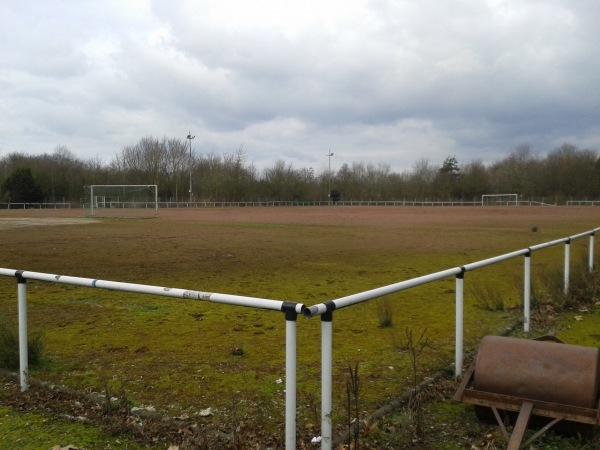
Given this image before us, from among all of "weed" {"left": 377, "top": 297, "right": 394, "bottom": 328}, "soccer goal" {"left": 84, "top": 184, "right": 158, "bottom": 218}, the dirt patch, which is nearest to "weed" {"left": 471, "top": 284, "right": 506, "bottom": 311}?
"weed" {"left": 377, "top": 297, "right": 394, "bottom": 328}

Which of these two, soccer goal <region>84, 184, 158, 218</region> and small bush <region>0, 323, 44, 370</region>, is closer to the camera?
small bush <region>0, 323, 44, 370</region>

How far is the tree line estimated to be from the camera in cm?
8012

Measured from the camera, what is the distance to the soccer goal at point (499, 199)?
288 feet

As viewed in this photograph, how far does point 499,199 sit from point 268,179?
39289 mm

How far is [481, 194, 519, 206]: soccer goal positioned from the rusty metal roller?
290ft

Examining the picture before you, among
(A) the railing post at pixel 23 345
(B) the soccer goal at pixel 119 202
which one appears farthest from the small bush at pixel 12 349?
(B) the soccer goal at pixel 119 202

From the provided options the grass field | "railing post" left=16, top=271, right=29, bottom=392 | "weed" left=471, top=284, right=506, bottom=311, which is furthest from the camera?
"weed" left=471, top=284, right=506, bottom=311

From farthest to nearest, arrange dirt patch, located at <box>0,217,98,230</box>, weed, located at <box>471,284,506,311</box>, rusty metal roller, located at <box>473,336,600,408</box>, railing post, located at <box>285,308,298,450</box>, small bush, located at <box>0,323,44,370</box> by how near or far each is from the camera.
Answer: dirt patch, located at <box>0,217,98,230</box> < weed, located at <box>471,284,506,311</box> < small bush, located at <box>0,323,44,370</box> < rusty metal roller, located at <box>473,336,600,408</box> < railing post, located at <box>285,308,298,450</box>

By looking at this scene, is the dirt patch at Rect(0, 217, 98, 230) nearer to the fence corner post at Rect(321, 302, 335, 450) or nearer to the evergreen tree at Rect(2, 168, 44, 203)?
the fence corner post at Rect(321, 302, 335, 450)

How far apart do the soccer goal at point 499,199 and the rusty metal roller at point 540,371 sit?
290ft

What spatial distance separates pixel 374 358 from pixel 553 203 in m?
88.8

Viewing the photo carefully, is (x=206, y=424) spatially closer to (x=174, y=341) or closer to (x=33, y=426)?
(x=33, y=426)

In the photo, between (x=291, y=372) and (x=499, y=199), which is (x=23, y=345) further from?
(x=499, y=199)

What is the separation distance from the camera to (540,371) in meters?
3.60
